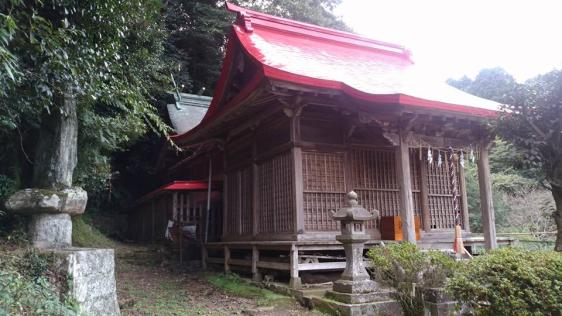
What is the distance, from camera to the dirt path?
254 inches

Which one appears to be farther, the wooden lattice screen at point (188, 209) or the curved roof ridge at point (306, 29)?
the wooden lattice screen at point (188, 209)

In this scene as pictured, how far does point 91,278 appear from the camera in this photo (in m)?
4.99

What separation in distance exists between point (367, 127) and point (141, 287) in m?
5.42

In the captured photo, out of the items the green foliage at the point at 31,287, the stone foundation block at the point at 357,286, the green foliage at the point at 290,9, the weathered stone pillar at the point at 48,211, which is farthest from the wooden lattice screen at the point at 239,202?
the green foliage at the point at 290,9

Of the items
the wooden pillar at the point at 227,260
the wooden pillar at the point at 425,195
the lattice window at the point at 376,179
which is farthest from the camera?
the wooden pillar at the point at 227,260

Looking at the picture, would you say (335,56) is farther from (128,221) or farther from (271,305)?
(128,221)

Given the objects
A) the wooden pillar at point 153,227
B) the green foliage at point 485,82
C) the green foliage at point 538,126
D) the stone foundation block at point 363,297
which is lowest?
the stone foundation block at point 363,297

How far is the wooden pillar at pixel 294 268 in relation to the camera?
23.2ft

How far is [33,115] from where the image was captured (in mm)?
6613

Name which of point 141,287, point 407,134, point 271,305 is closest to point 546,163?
point 407,134

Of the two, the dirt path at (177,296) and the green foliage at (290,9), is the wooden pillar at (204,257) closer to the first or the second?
the dirt path at (177,296)

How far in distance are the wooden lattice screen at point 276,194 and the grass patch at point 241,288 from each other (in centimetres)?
116

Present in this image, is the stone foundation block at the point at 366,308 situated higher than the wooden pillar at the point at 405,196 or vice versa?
the wooden pillar at the point at 405,196

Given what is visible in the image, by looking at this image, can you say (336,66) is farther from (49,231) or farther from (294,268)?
(49,231)
